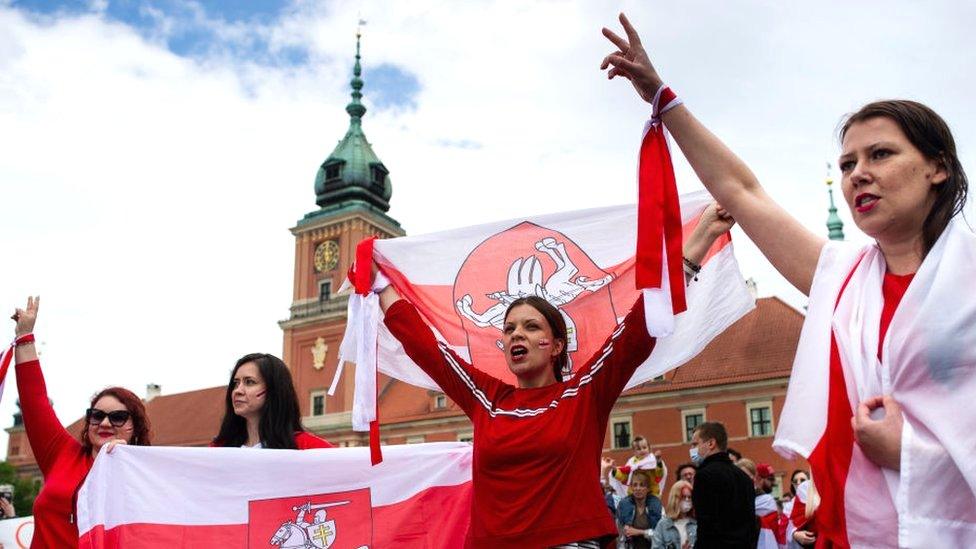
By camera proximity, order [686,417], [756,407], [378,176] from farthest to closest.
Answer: [378,176] < [686,417] < [756,407]

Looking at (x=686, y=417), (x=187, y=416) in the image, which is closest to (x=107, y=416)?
(x=686, y=417)

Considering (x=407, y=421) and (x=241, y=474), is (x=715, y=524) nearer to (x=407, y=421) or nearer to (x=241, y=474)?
(x=241, y=474)

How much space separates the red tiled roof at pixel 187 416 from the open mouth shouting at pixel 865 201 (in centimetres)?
5707

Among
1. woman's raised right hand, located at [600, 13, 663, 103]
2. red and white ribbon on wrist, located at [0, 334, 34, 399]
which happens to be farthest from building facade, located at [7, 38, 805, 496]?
woman's raised right hand, located at [600, 13, 663, 103]

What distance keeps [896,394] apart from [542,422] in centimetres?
154

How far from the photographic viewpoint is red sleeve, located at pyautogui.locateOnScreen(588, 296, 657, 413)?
3252 millimetres

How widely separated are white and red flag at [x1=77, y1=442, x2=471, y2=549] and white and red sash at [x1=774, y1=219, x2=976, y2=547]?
2951mm

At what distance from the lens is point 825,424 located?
1.90 metres

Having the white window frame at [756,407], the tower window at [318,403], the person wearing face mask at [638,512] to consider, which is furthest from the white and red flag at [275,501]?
the tower window at [318,403]

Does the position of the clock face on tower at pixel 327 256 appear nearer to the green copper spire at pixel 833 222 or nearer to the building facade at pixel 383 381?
the building facade at pixel 383 381

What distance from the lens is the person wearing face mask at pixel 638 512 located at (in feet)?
32.5

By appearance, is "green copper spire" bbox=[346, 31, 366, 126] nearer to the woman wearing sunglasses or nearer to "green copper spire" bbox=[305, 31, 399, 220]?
"green copper spire" bbox=[305, 31, 399, 220]

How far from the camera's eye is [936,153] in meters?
1.96

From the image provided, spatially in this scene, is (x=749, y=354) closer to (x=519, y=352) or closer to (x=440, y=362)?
(x=440, y=362)
